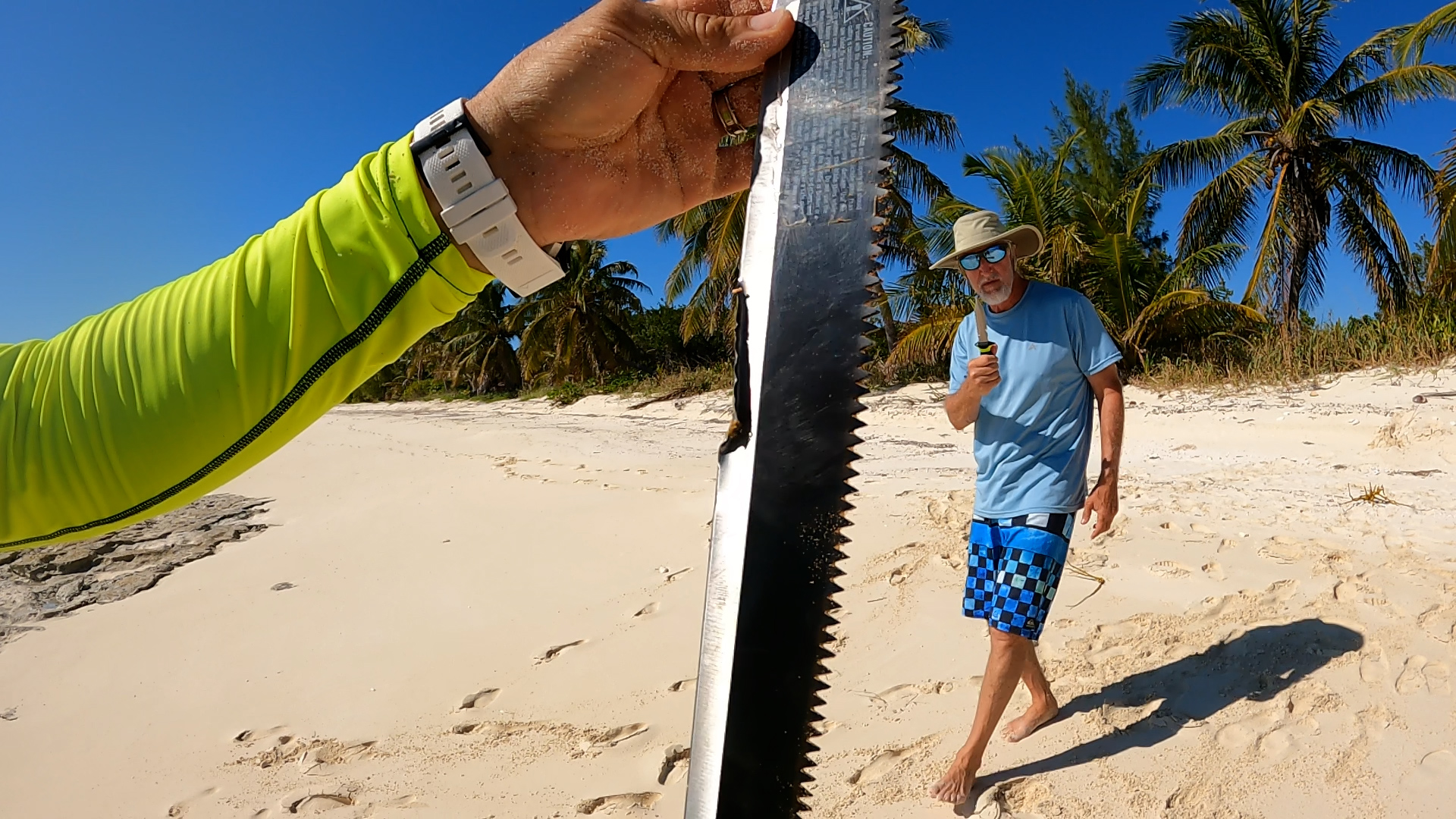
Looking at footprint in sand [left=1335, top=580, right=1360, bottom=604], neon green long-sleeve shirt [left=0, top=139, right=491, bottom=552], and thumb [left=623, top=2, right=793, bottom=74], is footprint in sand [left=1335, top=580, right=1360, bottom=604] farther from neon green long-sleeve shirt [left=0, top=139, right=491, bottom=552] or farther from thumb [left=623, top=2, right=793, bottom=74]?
neon green long-sleeve shirt [left=0, top=139, right=491, bottom=552]

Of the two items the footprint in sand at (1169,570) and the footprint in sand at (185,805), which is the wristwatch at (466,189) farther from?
the footprint in sand at (1169,570)

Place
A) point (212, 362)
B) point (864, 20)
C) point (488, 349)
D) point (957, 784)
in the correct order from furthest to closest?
1. point (488, 349)
2. point (957, 784)
3. point (864, 20)
4. point (212, 362)

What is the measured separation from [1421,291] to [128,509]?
16.2 meters

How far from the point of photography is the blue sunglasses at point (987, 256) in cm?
272

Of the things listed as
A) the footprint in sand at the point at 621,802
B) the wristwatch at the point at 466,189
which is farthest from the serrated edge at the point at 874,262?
the footprint in sand at the point at 621,802

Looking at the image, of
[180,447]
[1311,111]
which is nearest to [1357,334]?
[1311,111]

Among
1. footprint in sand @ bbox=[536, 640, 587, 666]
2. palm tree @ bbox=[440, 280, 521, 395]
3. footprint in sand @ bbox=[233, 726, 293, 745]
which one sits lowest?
footprint in sand @ bbox=[536, 640, 587, 666]

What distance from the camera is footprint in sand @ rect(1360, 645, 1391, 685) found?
107 inches

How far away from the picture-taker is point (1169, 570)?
149 inches

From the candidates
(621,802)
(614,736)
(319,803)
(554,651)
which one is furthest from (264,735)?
(621,802)

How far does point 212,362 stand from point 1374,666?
148 inches

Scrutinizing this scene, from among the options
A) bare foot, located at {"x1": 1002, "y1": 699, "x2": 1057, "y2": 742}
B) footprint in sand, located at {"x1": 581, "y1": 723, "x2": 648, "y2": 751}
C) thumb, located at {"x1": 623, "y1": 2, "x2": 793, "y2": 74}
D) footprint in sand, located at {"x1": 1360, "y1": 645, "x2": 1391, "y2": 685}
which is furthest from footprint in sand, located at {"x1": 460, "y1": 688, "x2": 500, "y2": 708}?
footprint in sand, located at {"x1": 1360, "y1": 645, "x2": 1391, "y2": 685}

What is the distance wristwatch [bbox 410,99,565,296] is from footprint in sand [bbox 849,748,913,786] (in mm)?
2160

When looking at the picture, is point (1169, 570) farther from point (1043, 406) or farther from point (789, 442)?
point (789, 442)
